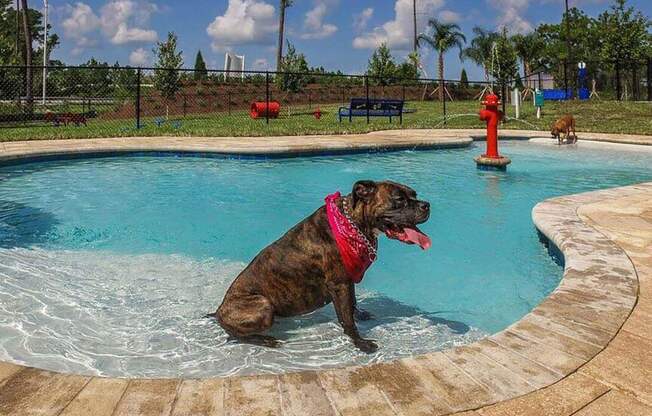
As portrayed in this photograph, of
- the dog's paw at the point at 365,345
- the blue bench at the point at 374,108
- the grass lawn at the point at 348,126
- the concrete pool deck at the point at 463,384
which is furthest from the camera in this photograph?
the blue bench at the point at 374,108

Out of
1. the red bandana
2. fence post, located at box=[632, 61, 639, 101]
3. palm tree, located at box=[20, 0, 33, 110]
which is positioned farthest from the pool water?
fence post, located at box=[632, 61, 639, 101]

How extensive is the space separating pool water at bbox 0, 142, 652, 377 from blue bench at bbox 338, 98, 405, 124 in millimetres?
10465

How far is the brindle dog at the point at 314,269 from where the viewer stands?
3.41 m

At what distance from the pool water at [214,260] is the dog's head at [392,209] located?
99 cm

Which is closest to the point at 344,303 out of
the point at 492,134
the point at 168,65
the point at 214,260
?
the point at 214,260

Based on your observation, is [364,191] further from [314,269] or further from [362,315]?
[362,315]

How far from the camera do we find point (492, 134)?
1170 cm

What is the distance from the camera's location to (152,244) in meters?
7.27

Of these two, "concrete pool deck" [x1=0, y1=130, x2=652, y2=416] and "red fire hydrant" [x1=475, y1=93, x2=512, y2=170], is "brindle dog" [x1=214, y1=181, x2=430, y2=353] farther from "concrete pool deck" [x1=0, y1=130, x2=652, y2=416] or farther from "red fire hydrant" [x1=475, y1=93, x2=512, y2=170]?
"red fire hydrant" [x1=475, y1=93, x2=512, y2=170]

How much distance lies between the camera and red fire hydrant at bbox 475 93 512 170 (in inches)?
450

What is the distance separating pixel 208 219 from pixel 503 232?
14.9 feet

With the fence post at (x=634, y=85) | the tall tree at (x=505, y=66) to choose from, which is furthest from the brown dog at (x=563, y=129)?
the fence post at (x=634, y=85)

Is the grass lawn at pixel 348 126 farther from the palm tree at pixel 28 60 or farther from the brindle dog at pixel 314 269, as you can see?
the brindle dog at pixel 314 269

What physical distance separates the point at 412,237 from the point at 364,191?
1.39 ft
